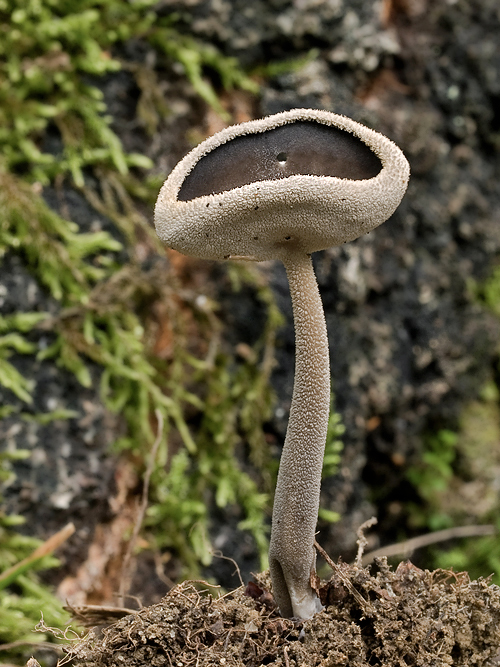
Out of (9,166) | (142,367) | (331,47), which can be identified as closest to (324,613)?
(142,367)

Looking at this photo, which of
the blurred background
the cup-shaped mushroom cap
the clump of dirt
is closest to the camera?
the cup-shaped mushroom cap

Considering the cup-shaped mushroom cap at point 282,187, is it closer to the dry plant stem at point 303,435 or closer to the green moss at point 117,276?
the dry plant stem at point 303,435

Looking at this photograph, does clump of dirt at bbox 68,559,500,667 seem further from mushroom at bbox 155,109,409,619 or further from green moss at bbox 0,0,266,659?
green moss at bbox 0,0,266,659

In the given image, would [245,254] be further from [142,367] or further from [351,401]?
[351,401]

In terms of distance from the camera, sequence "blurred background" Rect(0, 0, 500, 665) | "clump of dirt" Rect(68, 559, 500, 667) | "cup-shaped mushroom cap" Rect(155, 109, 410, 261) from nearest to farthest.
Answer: "cup-shaped mushroom cap" Rect(155, 109, 410, 261) → "clump of dirt" Rect(68, 559, 500, 667) → "blurred background" Rect(0, 0, 500, 665)

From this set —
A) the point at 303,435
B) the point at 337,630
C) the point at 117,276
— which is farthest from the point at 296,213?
the point at 117,276

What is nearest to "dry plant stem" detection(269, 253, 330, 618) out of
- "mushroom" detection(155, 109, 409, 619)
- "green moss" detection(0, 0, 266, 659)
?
"mushroom" detection(155, 109, 409, 619)
